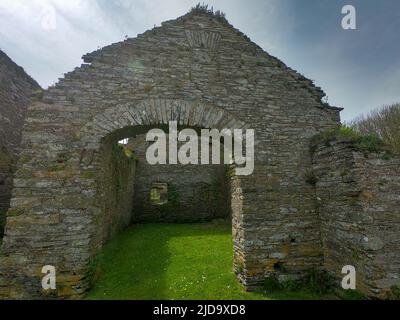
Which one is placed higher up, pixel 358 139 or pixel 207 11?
pixel 207 11

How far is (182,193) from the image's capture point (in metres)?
15.1

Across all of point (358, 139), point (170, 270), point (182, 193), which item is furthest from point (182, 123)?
point (182, 193)

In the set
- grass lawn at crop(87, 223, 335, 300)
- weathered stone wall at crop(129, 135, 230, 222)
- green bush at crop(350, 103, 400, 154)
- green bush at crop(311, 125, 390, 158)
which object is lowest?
grass lawn at crop(87, 223, 335, 300)

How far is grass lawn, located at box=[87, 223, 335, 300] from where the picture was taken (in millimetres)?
4633

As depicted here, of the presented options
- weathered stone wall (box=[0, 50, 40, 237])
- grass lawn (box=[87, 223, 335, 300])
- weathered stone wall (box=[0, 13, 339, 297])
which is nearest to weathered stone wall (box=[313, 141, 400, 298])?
weathered stone wall (box=[0, 13, 339, 297])

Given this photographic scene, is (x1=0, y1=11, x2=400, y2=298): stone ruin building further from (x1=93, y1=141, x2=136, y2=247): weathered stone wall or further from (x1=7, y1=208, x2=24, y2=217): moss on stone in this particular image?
(x1=93, y1=141, x2=136, y2=247): weathered stone wall

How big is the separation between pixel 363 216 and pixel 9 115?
1063 cm

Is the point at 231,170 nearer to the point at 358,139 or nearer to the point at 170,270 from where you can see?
the point at 358,139

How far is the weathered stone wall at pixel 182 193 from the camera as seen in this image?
48.5 ft

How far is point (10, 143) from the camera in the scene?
8.48 meters

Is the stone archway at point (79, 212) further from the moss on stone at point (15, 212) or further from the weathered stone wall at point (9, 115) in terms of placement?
the weathered stone wall at point (9, 115)

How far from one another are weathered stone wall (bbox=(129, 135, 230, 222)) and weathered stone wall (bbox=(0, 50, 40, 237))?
274 inches

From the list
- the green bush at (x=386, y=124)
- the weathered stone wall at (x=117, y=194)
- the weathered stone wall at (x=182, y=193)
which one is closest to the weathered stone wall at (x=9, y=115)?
the weathered stone wall at (x=117, y=194)

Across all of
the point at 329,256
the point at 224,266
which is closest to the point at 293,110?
the point at 329,256
